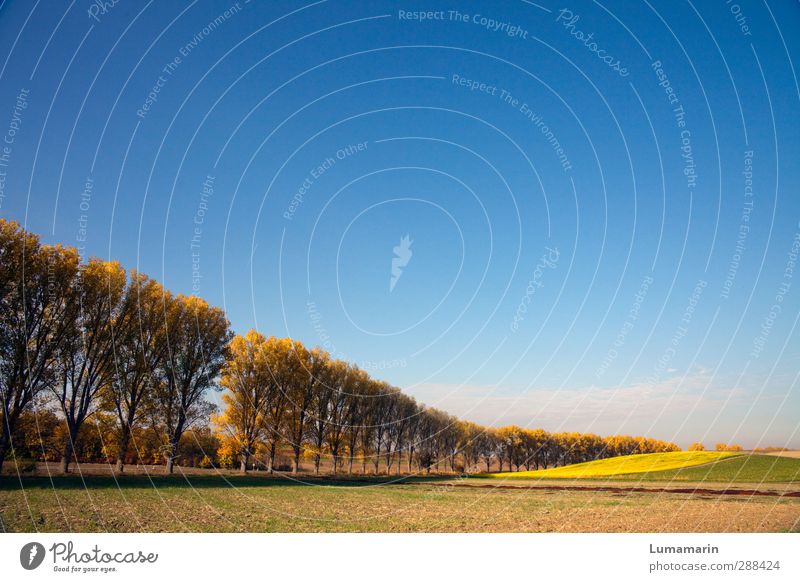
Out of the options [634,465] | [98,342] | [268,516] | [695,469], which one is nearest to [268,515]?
[268,516]

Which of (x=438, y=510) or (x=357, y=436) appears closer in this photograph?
(x=438, y=510)

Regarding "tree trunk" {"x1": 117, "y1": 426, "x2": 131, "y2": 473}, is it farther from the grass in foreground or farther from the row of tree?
the grass in foreground

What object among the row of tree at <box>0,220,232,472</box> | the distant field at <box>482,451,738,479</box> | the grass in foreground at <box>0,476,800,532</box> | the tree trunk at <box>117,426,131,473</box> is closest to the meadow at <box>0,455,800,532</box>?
the grass in foreground at <box>0,476,800,532</box>

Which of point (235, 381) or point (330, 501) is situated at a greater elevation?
point (235, 381)

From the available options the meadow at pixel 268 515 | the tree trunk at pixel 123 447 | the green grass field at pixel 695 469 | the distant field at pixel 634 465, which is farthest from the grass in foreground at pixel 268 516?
the distant field at pixel 634 465

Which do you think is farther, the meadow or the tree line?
the tree line

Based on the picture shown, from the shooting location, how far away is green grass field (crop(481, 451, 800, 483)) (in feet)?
148

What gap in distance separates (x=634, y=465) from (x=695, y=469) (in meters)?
9.58

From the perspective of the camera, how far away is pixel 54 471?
24.2 meters

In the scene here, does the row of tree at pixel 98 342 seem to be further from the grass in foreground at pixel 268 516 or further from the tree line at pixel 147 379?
the grass in foreground at pixel 268 516

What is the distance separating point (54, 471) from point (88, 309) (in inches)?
395

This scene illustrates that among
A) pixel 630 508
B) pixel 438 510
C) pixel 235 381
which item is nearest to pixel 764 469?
pixel 630 508

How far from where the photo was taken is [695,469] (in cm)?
5259
